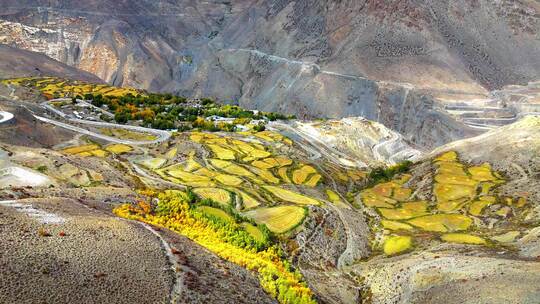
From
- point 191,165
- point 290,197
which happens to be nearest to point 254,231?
point 290,197

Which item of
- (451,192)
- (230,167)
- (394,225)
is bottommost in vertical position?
(451,192)

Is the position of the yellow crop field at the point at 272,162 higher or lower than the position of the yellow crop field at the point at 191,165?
lower

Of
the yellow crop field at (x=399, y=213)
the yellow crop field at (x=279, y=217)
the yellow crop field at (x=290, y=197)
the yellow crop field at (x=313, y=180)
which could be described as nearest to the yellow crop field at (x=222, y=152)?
the yellow crop field at (x=313, y=180)

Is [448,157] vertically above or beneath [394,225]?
beneath

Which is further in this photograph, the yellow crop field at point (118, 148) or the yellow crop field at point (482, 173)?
the yellow crop field at point (118, 148)

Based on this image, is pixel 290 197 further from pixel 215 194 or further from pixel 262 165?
pixel 262 165

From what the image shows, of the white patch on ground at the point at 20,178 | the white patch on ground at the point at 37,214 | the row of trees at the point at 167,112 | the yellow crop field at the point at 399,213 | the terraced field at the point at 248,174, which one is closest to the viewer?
the white patch on ground at the point at 37,214

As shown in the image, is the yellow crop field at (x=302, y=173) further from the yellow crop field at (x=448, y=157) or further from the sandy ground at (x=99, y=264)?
the sandy ground at (x=99, y=264)
